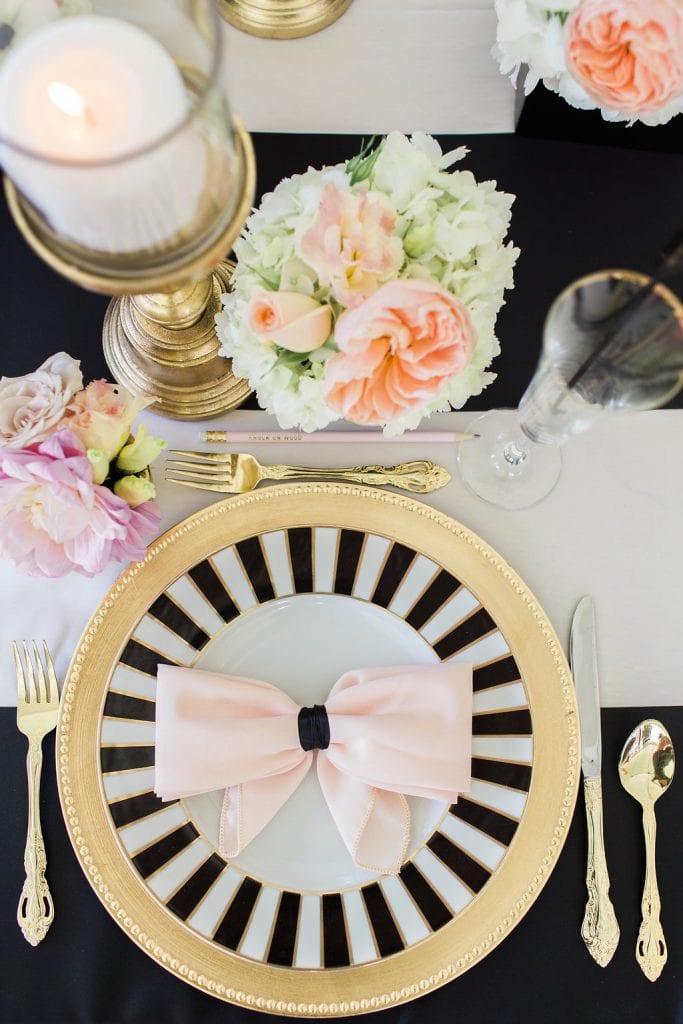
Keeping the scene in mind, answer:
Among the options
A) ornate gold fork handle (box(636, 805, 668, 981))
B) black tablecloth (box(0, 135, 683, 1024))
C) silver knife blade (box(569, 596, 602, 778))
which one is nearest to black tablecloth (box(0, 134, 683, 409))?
black tablecloth (box(0, 135, 683, 1024))

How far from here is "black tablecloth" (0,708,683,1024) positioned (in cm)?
66

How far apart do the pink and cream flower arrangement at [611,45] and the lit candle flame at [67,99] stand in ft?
1.21

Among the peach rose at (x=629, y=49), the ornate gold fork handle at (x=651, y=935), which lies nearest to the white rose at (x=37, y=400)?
the peach rose at (x=629, y=49)

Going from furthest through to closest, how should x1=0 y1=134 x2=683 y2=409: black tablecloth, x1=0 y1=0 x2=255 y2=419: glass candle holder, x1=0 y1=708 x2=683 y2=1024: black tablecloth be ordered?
1. x1=0 y1=134 x2=683 y2=409: black tablecloth
2. x1=0 y1=708 x2=683 y2=1024: black tablecloth
3. x1=0 y1=0 x2=255 y2=419: glass candle holder

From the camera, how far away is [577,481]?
2.49 feet

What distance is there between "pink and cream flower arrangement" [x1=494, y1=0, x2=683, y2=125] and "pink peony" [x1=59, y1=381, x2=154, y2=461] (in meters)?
0.43

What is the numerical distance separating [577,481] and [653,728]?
23 cm

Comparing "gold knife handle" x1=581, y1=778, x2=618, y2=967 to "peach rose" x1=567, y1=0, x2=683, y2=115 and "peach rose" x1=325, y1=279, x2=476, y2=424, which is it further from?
"peach rose" x1=567, y1=0, x2=683, y2=115

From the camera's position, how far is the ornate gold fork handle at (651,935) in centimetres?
66

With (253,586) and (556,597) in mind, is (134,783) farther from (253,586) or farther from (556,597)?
(556,597)

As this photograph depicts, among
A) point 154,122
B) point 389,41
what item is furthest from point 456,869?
point 389,41

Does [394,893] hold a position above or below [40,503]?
below

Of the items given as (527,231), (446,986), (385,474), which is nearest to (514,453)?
(385,474)

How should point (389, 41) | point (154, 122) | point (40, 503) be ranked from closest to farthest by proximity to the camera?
point (154, 122) < point (40, 503) < point (389, 41)
